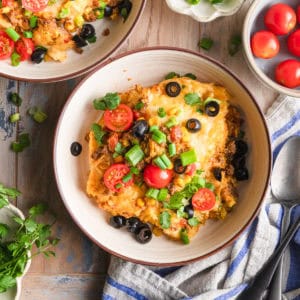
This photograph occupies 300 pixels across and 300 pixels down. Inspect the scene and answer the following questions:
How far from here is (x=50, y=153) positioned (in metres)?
4.11

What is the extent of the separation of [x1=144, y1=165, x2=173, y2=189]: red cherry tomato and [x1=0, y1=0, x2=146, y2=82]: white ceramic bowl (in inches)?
31.0

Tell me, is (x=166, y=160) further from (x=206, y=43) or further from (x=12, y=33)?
(x=12, y=33)

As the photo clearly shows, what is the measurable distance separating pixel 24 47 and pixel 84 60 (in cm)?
41

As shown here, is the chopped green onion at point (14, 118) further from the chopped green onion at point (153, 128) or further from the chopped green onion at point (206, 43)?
the chopped green onion at point (206, 43)

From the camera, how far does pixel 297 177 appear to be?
3.95 meters

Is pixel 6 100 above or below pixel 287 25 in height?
below

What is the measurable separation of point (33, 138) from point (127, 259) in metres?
1.09

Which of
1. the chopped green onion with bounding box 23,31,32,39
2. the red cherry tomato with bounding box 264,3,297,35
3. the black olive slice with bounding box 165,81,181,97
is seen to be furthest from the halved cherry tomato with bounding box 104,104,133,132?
the red cherry tomato with bounding box 264,3,297,35

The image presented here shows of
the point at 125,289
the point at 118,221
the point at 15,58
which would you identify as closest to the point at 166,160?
the point at 118,221

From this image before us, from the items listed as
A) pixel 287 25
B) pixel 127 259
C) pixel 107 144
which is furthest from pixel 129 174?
pixel 287 25

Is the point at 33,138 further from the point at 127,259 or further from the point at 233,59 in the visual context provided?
the point at 233,59

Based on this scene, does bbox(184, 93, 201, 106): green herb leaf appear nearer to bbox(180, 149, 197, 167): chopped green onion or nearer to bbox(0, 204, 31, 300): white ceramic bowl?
bbox(180, 149, 197, 167): chopped green onion

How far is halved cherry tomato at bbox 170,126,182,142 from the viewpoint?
3.63 m

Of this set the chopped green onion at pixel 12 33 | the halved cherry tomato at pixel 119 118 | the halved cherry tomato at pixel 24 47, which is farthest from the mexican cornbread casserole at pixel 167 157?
the chopped green onion at pixel 12 33
